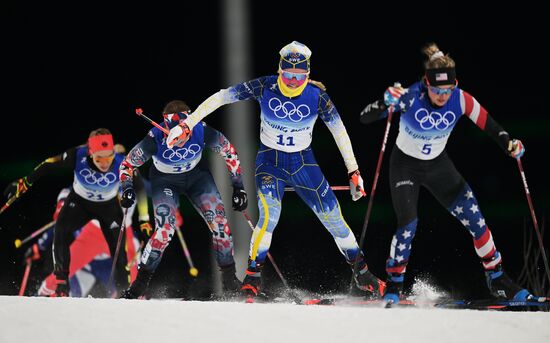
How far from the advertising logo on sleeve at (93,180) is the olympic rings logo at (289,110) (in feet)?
5.31

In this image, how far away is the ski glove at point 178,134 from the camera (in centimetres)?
555

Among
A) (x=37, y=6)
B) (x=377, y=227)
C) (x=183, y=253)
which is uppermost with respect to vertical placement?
(x=37, y=6)

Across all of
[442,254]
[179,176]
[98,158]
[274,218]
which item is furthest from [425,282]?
[98,158]

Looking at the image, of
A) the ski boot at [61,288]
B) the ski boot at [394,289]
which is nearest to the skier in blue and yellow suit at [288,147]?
the ski boot at [394,289]

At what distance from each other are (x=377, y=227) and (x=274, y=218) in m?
1.26

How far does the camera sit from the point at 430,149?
5.46 metres

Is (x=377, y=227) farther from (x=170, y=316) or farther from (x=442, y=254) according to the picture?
(x=170, y=316)

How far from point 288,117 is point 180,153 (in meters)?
0.81

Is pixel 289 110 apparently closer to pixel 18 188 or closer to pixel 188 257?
pixel 188 257

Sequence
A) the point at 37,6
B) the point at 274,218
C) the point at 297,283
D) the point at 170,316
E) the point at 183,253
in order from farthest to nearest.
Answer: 1. the point at 37,6
2. the point at 183,253
3. the point at 297,283
4. the point at 274,218
5. the point at 170,316

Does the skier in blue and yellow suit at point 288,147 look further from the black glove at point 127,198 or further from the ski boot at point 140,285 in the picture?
the ski boot at point 140,285

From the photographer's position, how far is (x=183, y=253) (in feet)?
23.6

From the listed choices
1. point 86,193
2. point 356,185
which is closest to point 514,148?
point 356,185

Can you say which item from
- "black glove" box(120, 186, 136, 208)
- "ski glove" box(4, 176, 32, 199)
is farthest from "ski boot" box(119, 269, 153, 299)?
"ski glove" box(4, 176, 32, 199)
